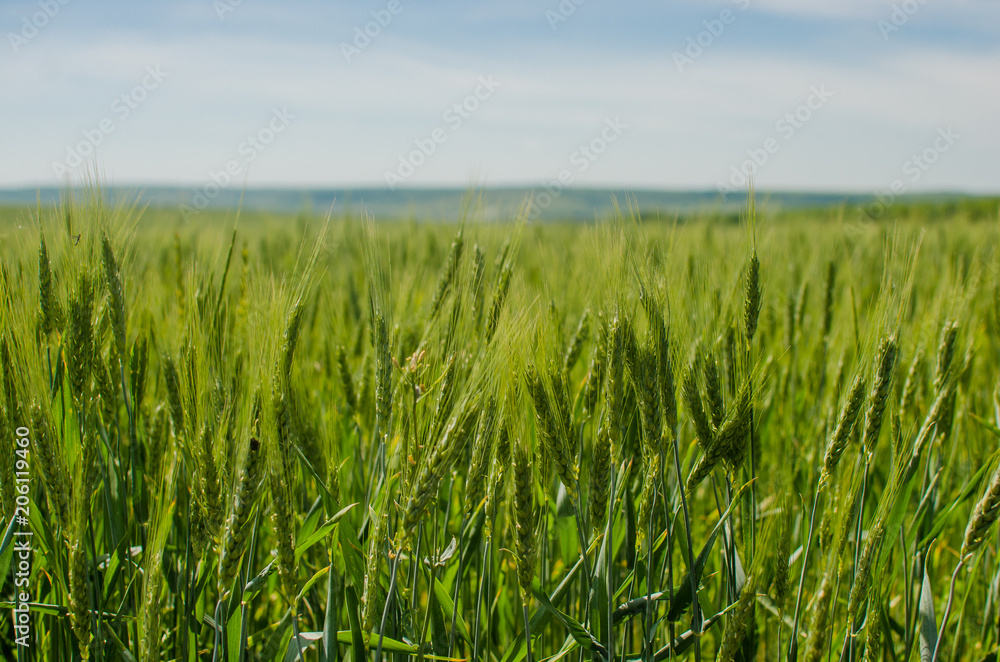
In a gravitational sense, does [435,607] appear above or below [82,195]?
below

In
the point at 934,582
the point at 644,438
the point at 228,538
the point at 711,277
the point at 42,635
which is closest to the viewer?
the point at 228,538

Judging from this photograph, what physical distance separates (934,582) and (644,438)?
1598 mm

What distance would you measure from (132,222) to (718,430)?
1.50 metres

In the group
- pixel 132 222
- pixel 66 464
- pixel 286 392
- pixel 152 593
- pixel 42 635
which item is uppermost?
pixel 132 222

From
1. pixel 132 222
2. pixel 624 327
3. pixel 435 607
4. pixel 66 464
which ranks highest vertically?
pixel 132 222

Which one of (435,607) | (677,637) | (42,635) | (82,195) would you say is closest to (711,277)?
(677,637)

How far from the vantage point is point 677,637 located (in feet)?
3.95

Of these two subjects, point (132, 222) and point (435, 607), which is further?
point (132, 222)

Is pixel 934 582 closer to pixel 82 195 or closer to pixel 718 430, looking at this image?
pixel 718 430

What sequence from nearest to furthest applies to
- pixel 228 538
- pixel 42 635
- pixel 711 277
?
pixel 228 538, pixel 42 635, pixel 711 277

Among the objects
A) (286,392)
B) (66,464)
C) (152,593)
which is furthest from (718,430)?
(66,464)

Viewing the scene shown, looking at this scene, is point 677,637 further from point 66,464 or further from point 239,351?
point 66,464

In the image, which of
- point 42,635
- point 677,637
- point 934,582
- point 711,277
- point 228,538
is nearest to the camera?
point 228,538

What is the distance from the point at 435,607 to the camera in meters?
1.24
